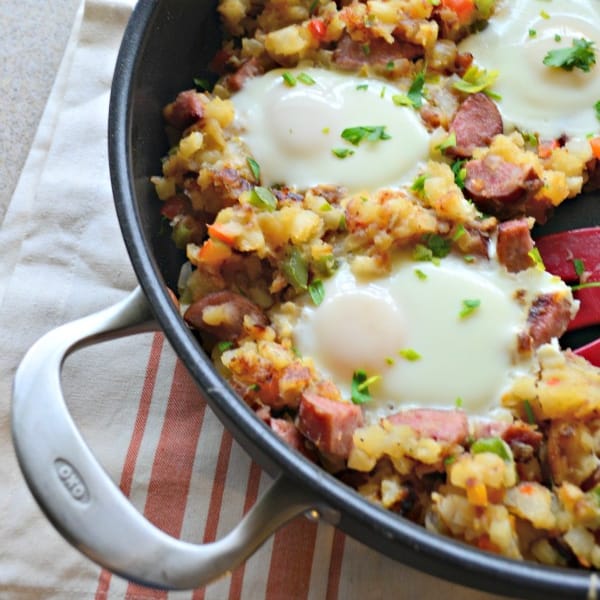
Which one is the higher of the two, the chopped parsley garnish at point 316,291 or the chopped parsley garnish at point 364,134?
the chopped parsley garnish at point 364,134

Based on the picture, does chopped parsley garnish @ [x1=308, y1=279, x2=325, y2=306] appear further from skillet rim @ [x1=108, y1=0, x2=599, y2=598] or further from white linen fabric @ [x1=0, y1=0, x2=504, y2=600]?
white linen fabric @ [x1=0, y1=0, x2=504, y2=600]

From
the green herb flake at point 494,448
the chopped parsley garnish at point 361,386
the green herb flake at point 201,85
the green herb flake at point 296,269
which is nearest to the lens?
the green herb flake at point 494,448

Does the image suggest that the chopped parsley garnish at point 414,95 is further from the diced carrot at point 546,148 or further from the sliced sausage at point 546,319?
the sliced sausage at point 546,319

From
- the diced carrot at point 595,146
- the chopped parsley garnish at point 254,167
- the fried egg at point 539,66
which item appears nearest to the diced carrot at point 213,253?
the chopped parsley garnish at point 254,167

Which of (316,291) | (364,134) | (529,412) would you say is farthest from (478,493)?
(364,134)

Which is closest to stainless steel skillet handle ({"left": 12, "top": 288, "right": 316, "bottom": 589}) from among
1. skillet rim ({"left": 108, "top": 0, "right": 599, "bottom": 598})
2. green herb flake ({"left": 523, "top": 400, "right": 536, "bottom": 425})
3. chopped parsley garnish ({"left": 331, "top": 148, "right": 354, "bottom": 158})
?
skillet rim ({"left": 108, "top": 0, "right": 599, "bottom": 598})

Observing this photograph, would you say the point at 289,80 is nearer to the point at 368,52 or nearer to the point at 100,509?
the point at 368,52

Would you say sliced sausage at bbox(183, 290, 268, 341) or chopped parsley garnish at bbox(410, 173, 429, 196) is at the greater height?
chopped parsley garnish at bbox(410, 173, 429, 196)
